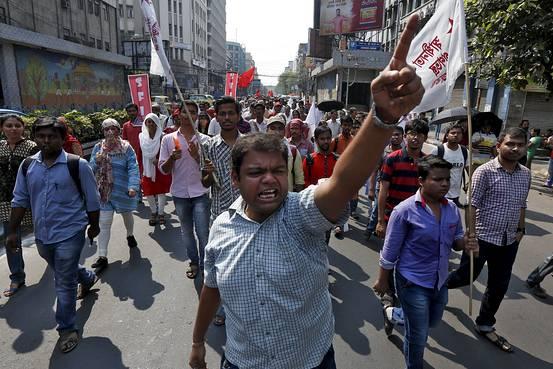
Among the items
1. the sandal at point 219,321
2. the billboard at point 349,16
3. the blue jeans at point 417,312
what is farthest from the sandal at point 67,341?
the billboard at point 349,16

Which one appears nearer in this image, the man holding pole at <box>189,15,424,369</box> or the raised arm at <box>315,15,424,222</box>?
the raised arm at <box>315,15,424,222</box>

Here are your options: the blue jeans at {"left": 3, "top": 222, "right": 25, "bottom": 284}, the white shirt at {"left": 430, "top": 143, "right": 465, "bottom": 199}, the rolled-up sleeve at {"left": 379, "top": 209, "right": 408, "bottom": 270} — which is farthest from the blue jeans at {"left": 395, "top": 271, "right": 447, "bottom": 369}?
the blue jeans at {"left": 3, "top": 222, "right": 25, "bottom": 284}

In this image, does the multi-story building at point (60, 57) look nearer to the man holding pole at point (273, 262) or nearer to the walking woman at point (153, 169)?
the walking woman at point (153, 169)

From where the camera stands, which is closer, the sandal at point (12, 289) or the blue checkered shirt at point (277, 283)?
the blue checkered shirt at point (277, 283)

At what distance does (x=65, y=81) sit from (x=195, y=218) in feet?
59.5

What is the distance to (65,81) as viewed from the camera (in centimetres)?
1859

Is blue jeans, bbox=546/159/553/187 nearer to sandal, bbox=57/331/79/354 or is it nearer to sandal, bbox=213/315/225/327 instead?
sandal, bbox=213/315/225/327

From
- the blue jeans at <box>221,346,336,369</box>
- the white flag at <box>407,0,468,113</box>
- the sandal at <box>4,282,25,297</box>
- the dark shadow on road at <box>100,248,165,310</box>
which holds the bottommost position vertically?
the dark shadow on road at <box>100,248,165,310</box>

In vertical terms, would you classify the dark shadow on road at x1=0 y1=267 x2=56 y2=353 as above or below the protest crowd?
below

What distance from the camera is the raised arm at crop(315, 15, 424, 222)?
109cm

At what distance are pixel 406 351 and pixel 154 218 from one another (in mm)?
4719

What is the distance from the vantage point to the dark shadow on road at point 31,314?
3.17 m

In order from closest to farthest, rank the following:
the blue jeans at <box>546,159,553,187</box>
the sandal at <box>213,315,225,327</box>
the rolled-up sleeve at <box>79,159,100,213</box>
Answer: the rolled-up sleeve at <box>79,159,100,213</box>, the sandal at <box>213,315,225,327</box>, the blue jeans at <box>546,159,553,187</box>

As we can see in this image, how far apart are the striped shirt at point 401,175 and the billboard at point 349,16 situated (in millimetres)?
30391
